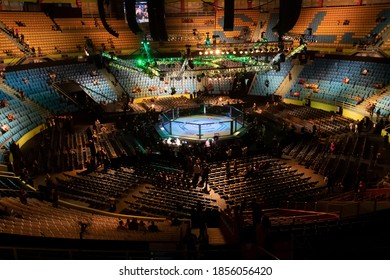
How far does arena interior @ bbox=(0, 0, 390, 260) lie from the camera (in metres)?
9.95

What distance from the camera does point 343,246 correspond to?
8.13 metres

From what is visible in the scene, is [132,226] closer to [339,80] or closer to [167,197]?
[167,197]

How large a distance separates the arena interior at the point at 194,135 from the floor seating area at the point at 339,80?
0.43ft

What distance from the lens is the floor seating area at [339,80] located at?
29.7m

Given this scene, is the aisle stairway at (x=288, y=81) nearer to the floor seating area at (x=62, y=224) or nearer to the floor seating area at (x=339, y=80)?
the floor seating area at (x=339, y=80)

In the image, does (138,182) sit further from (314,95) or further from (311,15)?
(311,15)

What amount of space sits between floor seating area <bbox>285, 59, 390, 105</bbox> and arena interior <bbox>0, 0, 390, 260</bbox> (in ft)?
0.43

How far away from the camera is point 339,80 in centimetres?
3241

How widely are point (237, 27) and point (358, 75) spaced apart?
18307 millimetres

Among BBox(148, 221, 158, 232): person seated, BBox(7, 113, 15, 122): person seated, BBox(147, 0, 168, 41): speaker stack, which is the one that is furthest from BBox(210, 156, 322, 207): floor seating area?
BBox(7, 113, 15, 122): person seated

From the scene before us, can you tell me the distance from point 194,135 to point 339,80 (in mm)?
15152

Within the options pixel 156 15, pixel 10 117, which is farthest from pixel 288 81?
pixel 156 15

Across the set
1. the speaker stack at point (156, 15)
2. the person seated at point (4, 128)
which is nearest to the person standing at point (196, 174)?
the speaker stack at point (156, 15)

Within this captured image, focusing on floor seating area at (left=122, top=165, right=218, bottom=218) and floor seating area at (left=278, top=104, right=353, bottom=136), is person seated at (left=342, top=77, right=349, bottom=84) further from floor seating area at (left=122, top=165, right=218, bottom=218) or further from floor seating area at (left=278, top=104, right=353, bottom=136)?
floor seating area at (left=122, top=165, right=218, bottom=218)
